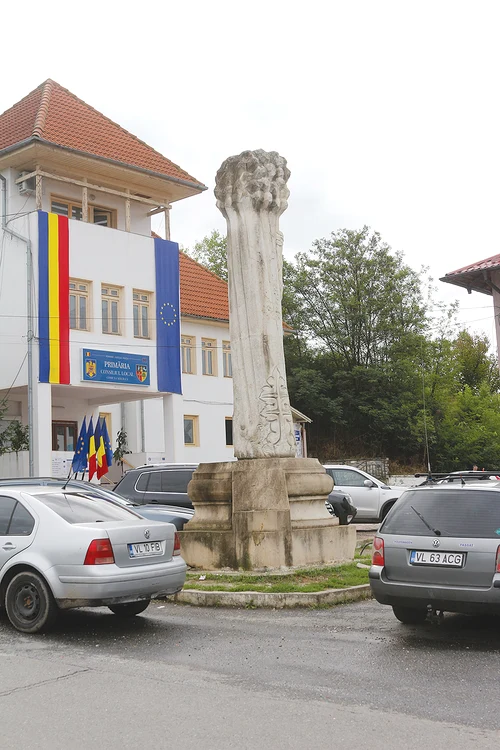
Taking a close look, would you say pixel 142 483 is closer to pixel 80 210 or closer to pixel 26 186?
pixel 26 186

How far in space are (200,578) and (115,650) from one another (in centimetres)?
368

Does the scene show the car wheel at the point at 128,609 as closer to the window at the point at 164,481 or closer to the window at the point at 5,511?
the window at the point at 5,511

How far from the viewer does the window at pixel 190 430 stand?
3459 cm

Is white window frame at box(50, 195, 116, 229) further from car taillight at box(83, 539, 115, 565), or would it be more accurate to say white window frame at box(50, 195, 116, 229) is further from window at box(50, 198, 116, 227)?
car taillight at box(83, 539, 115, 565)

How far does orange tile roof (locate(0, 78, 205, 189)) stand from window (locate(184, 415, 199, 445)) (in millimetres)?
9248

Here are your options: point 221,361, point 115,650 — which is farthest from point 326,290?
point 115,650

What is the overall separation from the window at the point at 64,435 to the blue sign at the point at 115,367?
11.0 ft

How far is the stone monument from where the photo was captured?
1178 cm

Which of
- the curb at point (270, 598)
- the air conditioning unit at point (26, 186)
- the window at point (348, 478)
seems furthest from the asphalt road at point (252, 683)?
the air conditioning unit at point (26, 186)

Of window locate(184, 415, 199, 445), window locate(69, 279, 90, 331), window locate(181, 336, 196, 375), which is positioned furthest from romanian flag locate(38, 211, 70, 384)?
window locate(184, 415, 199, 445)

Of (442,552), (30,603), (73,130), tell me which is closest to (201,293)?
(73,130)

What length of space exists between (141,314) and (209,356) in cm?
682

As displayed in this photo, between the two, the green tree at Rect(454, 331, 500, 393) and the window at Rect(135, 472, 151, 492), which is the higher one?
the green tree at Rect(454, 331, 500, 393)

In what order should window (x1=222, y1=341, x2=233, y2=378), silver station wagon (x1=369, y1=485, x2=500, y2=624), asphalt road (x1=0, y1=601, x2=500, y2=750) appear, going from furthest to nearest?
window (x1=222, y1=341, x2=233, y2=378)
silver station wagon (x1=369, y1=485, x2=500, y2=624)
asphalt road (x1=0, y1=601, x2=500, y2=750)
